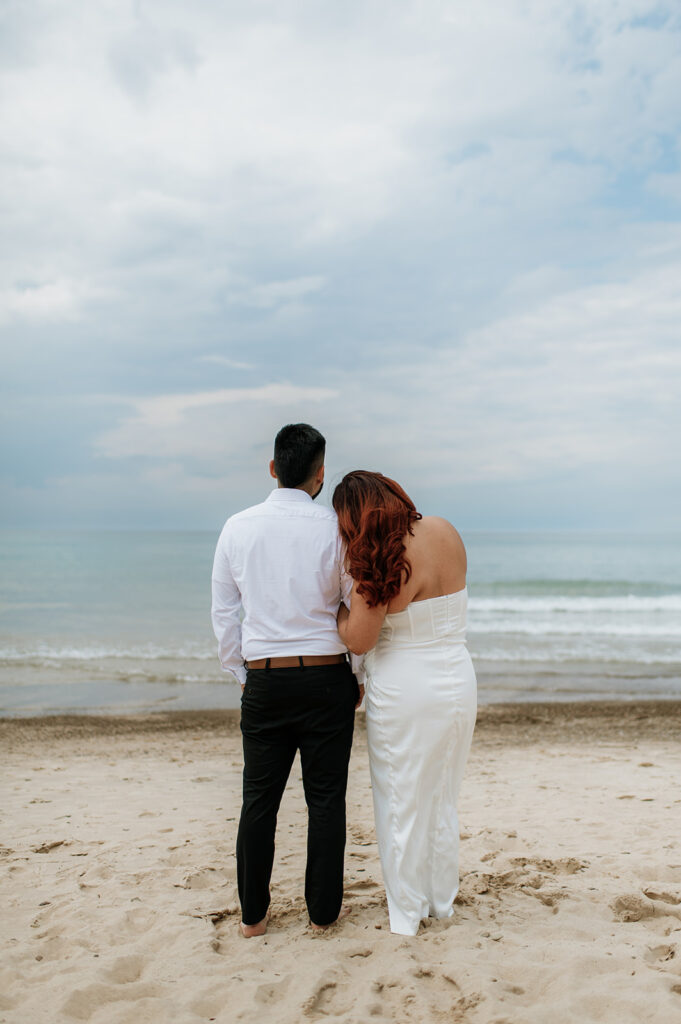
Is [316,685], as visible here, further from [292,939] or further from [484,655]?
[484,655]

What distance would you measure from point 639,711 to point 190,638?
9940 mm

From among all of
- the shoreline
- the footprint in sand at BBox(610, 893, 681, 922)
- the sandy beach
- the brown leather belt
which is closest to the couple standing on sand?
the brown leather belt

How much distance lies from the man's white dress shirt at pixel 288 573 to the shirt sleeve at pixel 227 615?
0.10 ft

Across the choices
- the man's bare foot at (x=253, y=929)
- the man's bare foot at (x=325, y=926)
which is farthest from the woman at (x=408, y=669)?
the man's bare foot at (x=253, y=929)

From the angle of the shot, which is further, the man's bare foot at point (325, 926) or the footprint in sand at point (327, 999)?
the man's bare foot at point (325, 926)

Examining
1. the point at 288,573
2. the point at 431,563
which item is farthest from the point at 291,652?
the point at 431,563

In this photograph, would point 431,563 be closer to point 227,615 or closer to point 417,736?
point 417,736

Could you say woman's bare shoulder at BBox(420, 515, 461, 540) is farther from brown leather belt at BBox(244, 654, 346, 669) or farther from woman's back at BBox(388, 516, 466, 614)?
brown leather belt at BBox(244, 654, 346, 669)

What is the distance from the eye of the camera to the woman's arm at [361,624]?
9.80 ft

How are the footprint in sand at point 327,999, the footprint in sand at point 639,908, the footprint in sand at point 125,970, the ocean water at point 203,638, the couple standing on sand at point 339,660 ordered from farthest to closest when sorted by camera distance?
the ocean water at point 203,638, the footprint in sand at point 639,908, the couple standing on sand at point 339,660, the footprint in sand at point 125,970, the footprint in sand at point 327,999

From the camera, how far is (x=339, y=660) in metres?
3.10

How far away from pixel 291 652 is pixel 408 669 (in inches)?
19.9

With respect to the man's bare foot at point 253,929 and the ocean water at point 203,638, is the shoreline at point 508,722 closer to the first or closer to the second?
the ocean water at point 203,638

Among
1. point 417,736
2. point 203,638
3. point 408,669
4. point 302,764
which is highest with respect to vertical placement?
point 408,669
